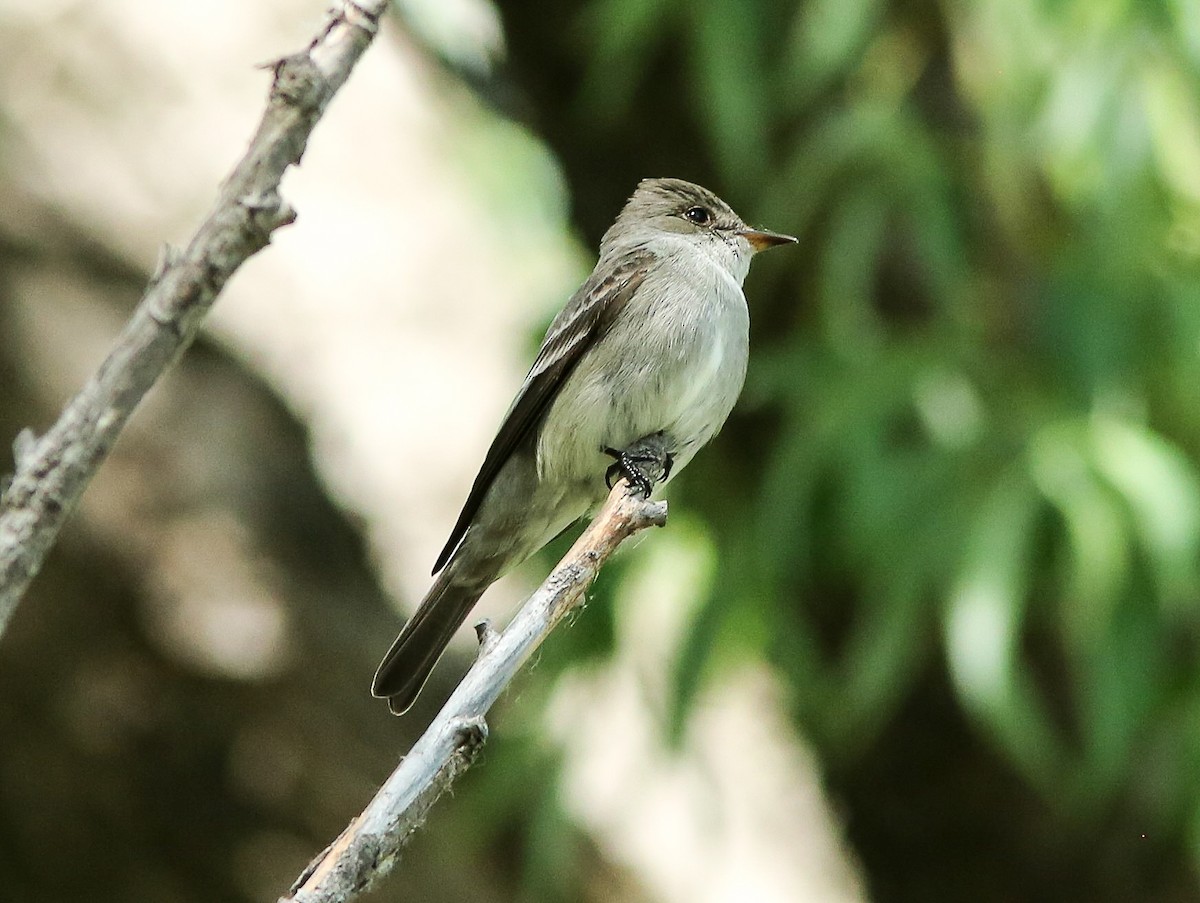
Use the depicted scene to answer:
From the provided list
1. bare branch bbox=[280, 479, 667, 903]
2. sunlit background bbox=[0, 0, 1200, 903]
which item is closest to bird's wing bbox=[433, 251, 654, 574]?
sunlit background bbox=[0, 0, 1200, 903]

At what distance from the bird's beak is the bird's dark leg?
1.62 ft

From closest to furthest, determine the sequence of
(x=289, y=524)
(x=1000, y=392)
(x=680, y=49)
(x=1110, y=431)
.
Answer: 1. (x=1110, y=431)
2. (x=1000, y=392)
3. (x=289, y=524)
4. (x=680, y=49)

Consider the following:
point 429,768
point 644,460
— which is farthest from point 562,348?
point 429,768

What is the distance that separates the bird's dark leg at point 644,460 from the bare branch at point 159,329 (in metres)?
1.72

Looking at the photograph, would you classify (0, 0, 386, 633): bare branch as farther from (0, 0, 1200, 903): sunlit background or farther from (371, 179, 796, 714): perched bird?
(0, 0, 1200, 903): sunlit background

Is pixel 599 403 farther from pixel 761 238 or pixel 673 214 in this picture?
pixel 673 214

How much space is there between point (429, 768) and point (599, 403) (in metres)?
1.81

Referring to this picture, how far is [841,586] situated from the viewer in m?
4.38

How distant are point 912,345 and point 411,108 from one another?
1.93m

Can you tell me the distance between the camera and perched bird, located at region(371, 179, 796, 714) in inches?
125

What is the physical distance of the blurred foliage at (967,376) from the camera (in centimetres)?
360

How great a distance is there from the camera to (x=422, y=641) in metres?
3.06

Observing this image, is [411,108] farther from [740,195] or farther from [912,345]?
[912,345]

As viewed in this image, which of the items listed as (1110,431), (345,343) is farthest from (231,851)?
(1110,431)
